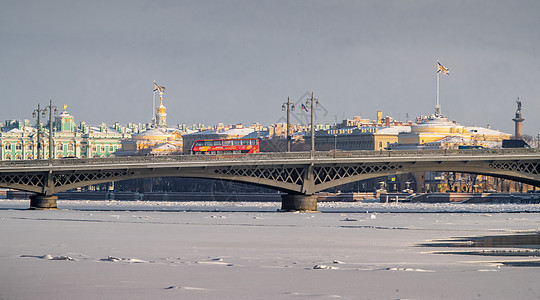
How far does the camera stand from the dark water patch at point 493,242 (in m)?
35.2

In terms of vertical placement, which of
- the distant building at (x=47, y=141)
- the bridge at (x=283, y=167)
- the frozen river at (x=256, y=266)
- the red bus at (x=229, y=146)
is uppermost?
the distant building at (x=47, y=141)

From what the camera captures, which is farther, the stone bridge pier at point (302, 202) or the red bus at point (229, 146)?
the red bus at point (229, 146)

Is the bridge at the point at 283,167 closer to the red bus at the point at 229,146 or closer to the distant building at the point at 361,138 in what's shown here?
the red bus at the point at 229,146

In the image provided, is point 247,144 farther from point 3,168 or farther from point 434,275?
point 434,275

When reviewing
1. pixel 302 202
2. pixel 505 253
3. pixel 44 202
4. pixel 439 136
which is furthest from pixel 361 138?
pixel 505 253

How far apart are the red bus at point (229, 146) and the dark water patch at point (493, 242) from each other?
41.1m

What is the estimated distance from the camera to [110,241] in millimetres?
35406

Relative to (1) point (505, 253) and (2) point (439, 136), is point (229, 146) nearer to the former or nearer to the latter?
(1) point (505, 253)

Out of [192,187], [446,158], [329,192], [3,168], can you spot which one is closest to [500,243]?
[446,158]

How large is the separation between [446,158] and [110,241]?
3955cm

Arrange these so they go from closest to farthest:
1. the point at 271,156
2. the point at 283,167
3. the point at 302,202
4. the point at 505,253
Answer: the point at 505,253
the point at 283,167
the point at 302,202
the point at 271,156

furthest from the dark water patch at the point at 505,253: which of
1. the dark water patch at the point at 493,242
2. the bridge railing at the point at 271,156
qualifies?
the bridge railing at the point at 271,156

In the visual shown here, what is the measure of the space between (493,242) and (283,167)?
34521mm

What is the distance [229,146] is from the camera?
8550 cm
